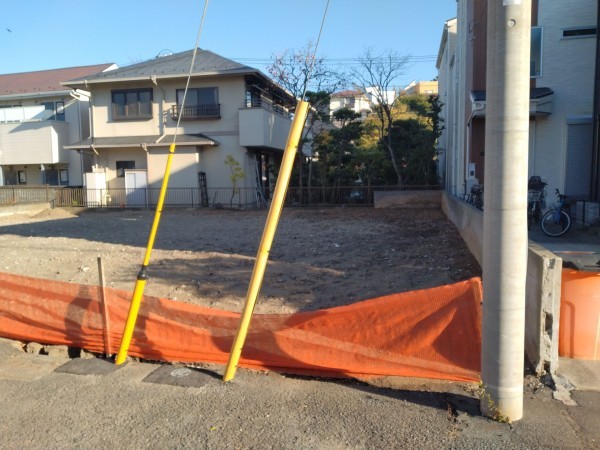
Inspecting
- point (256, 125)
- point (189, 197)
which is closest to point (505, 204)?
point (256, 125)

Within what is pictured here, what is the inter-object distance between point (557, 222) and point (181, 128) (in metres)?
19.9

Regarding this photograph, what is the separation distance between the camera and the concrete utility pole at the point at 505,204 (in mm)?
3322

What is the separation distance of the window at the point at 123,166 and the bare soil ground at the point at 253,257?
28.4ft

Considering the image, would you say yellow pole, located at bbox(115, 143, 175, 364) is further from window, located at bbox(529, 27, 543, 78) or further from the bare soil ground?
window, located at bbox(529, 27, 543, 78)

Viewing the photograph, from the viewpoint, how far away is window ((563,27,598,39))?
14437mm

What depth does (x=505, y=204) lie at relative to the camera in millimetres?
3400

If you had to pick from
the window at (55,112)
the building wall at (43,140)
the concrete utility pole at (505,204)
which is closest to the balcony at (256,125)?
the building wall at (43,140)

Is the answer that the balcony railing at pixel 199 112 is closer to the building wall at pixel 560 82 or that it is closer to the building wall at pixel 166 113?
the building wall at pixel 166 113

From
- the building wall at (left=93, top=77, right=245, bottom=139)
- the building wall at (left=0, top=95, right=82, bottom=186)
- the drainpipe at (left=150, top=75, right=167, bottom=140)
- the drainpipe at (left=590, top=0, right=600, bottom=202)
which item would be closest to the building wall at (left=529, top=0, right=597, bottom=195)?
the drainpipe at (left=590, top=0, right=600, bottom=202)

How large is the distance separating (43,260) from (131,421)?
26.8 ft

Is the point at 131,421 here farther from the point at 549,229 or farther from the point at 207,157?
the point at 207,157

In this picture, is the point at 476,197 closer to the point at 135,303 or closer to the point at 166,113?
the point at 135,303

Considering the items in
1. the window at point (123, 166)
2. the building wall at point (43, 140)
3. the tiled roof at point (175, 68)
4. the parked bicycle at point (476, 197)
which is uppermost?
the tiled roof at point (175, 68)

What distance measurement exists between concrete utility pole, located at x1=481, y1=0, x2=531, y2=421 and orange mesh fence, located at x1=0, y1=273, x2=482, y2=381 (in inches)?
21.7
